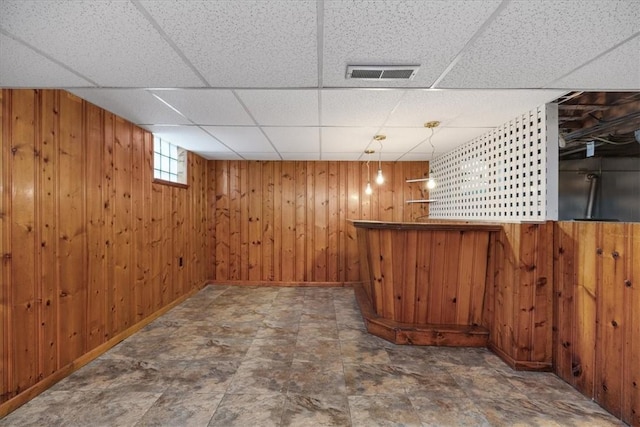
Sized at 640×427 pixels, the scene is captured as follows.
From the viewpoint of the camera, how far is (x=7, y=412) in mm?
1967

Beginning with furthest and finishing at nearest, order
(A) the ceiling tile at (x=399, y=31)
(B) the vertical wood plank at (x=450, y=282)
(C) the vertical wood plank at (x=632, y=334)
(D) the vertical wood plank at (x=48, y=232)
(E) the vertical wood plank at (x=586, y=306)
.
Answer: (B) the vertical wood plank at (x=450, y=282), (D) the vertical wood plank at (x=48, y=232), (E) the vertical wood plank at (x=586, y=306), (C) the vertical wood plank at (x=632, y=334), (A) the ceiling tile at (x=399, y=31)

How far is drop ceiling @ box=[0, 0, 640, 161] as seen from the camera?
1.37 m

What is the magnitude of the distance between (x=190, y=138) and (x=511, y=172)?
4.02 metres

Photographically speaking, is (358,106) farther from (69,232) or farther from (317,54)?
(69,232)

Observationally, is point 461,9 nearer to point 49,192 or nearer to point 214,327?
point 49,192

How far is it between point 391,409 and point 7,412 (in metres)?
2.70

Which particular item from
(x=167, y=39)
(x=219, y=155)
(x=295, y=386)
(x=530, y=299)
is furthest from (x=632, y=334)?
(x=219, y=155)

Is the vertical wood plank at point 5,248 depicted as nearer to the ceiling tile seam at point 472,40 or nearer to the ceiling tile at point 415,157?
the ceiling tile seam at point 472,40

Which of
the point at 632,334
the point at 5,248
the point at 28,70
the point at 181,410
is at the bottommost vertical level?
the point at 181,410

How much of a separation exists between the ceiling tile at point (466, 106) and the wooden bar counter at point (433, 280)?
3.70ft

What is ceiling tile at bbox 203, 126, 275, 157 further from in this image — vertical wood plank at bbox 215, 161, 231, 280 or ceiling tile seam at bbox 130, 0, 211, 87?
ceiling tile seam at bbox 130, 0, 211, 87

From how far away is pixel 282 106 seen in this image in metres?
2.69

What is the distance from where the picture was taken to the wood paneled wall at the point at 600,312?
1.87 meters

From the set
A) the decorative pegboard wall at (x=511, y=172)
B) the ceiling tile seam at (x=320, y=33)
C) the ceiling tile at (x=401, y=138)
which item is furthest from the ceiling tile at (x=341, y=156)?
the ceiling tile seam at (x=320, y=33)
